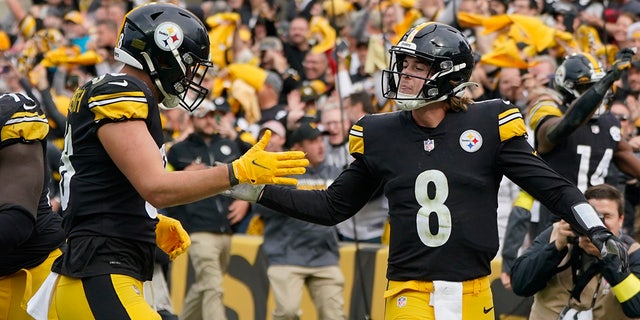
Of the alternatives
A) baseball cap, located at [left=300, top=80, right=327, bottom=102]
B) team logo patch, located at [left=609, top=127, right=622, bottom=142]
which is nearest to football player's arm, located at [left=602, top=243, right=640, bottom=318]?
team logo patch, located at [left=609, top=127, right=622, bottom=142]

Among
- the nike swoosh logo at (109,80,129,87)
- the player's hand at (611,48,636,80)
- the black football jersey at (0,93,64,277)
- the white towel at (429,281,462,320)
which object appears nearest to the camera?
the nike swoosh logo at (109,80,129,87)

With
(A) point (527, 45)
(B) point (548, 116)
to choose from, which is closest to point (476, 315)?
(B) point (548, 116)

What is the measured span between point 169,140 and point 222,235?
4.77 ft

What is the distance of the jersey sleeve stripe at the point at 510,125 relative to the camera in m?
5.12

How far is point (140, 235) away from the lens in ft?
16.0

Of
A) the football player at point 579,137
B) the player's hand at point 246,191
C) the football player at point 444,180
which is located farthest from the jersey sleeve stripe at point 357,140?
the football player at point 579,137

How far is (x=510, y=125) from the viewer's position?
5.13 metres

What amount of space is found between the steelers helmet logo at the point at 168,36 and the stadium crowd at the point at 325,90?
1.39 m

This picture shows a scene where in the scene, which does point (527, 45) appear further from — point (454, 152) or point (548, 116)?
point (454, 152)

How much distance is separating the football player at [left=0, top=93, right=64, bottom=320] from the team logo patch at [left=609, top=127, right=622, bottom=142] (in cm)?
365

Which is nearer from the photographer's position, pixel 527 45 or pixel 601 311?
pixel 601 311

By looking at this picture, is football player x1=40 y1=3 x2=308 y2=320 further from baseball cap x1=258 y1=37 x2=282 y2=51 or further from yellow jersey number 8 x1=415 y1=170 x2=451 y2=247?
baseball cap x1=258 y1=37 x2=282 y2=51

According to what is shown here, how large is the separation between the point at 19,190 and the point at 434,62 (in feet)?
6.11

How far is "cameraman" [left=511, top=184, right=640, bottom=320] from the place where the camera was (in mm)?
6020
